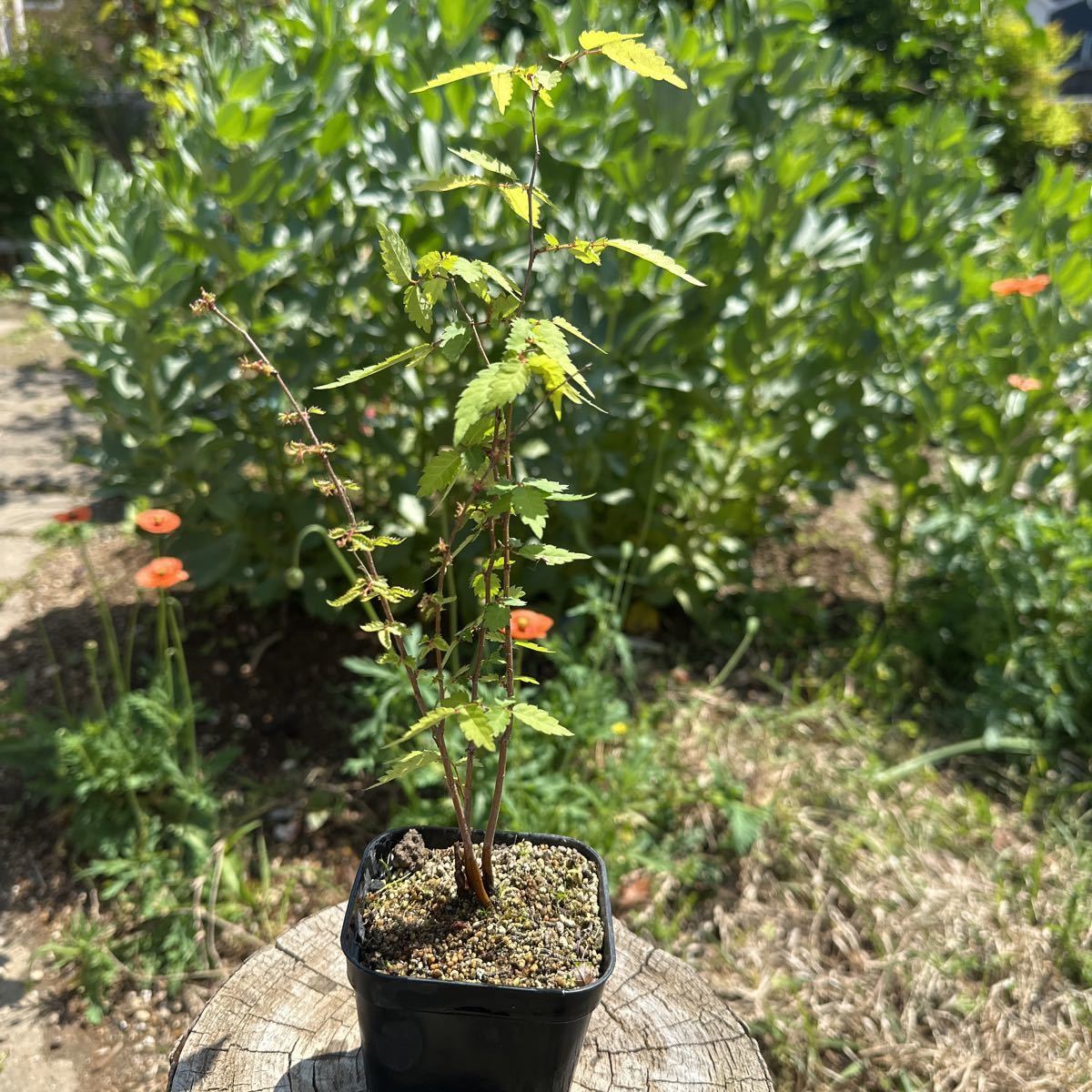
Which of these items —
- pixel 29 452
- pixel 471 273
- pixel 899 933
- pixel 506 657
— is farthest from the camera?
pixel 29 452

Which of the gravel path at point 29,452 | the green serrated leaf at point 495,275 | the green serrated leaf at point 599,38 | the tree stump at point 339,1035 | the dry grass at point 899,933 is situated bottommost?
the dry grass at point 899,933

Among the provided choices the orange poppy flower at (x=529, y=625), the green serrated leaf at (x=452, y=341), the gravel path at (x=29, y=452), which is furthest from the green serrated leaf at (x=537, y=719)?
the gravel path at (x=29, y=452)

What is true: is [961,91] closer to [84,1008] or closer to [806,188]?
[806,188]

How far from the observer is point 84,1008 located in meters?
2.09

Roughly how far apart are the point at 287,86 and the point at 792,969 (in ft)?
7.76

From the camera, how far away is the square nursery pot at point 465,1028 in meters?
1.15

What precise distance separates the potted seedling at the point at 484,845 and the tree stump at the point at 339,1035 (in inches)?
6.8

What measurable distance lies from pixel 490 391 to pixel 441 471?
0.17 meters

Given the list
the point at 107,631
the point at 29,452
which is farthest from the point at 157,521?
the point at 29,452

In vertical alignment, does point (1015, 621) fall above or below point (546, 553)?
below

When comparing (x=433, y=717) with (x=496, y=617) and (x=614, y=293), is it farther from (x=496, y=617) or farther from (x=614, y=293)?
(x=614, y=293)

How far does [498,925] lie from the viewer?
4.21 feet

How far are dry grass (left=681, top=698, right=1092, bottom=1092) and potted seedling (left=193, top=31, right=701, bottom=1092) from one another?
100 centimetres

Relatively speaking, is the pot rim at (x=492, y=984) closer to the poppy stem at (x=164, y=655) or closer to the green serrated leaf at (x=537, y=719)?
the green serrated leaf at (x=537, y=719)
